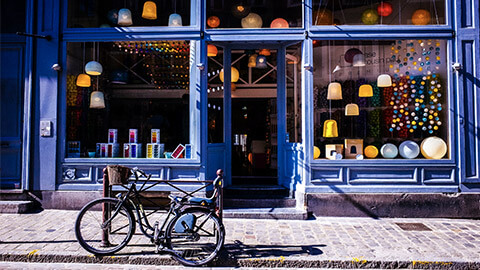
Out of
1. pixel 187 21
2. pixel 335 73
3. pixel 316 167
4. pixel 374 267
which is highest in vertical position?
pixel 187 21

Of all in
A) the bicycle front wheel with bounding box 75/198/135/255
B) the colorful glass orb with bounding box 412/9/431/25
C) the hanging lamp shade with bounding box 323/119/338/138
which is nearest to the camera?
the bicycle front wheel with bounding box 75/198/135/255

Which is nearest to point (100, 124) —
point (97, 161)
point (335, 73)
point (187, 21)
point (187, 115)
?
point (97, 161)

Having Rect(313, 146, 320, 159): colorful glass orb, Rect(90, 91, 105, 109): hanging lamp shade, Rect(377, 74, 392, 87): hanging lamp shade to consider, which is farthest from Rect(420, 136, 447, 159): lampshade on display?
Rect(90, 91, 105, 109): hanging lamp shade

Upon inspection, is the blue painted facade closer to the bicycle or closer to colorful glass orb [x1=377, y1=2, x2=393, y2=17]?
colorful glass orb [x1=377, y1=2, x2=393, y2=17]

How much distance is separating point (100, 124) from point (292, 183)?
4.71m

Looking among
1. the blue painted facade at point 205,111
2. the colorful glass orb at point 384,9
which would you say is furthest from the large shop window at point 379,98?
the colorful glass orb at point 384,9

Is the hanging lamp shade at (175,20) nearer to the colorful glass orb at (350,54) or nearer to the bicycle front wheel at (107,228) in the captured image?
the colorful glass orb at (350,54)

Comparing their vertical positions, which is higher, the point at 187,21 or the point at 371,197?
the point at 187,21

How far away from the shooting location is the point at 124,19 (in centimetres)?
755

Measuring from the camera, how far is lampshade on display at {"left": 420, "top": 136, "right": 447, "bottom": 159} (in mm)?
6988

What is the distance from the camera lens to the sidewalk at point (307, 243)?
462 cm

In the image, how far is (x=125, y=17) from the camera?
24.8 ft

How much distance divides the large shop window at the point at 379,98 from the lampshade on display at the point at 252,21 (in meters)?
1.37

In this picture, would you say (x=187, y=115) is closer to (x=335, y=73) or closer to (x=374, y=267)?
(x=335, y=73)
